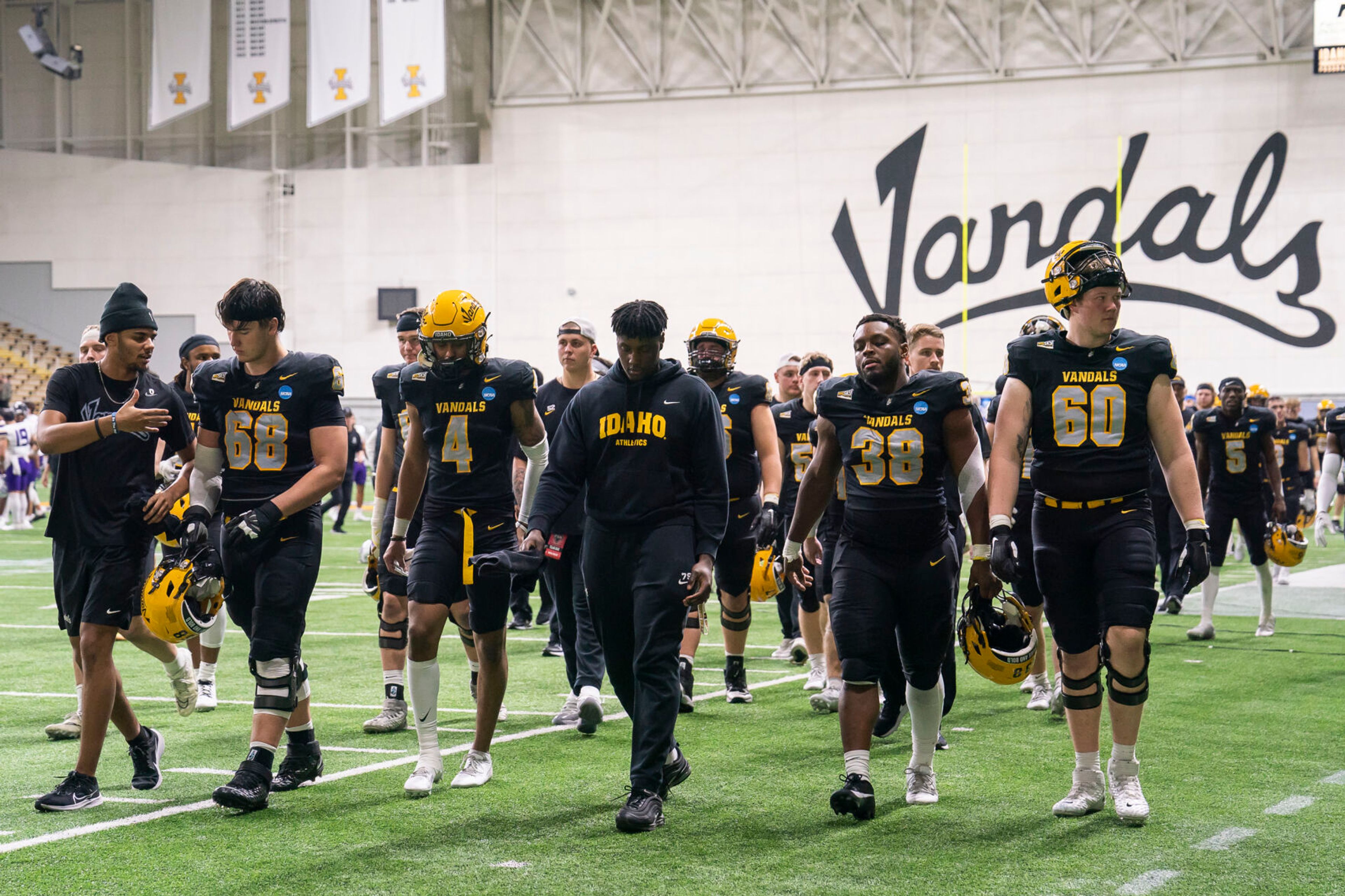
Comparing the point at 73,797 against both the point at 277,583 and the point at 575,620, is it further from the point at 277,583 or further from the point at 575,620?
the point at 575,620

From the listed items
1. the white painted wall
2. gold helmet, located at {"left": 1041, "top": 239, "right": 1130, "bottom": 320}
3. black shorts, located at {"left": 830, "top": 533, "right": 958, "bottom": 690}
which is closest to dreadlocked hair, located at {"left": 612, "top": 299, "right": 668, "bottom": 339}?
black shorts, located at {"left": 830, "top": 533, "right": 958, "bottom": 690}

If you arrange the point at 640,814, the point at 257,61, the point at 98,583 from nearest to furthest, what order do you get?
the point at 640,814, the point at 98,583, the point at 257,61

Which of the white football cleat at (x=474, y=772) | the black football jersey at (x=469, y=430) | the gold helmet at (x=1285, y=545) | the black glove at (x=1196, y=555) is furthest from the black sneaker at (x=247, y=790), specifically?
the gold helmet at (x=1285, y=545)

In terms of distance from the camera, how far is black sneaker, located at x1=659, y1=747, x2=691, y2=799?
5867mm

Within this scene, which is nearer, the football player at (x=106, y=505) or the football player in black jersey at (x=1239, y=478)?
the football player at (x=106, y=505)

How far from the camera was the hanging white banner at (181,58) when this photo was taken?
1292 inches

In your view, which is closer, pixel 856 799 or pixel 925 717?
pixel 856 799

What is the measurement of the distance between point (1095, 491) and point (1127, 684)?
771mm

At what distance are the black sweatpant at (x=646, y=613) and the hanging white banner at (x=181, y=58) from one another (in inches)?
1191

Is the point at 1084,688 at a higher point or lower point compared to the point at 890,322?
lower

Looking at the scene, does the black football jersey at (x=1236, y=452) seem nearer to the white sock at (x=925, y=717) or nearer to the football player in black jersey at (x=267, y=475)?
the white sock at (x=925, y=717)

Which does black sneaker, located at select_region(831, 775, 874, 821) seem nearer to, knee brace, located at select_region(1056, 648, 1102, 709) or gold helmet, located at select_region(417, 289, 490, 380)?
knee brace, located at select_region(1056, 648, 1102, 709)

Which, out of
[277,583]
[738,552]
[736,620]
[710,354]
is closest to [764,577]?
[738,552]

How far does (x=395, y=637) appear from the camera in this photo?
812cm
